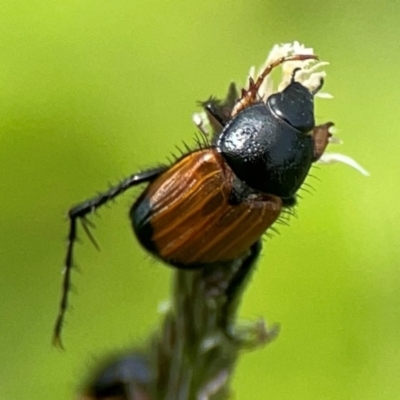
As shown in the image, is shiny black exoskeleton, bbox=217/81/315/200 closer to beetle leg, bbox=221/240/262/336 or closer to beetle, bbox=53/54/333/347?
beetle, bbox=53/54/333/347

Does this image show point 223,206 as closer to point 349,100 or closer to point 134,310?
point 134,310

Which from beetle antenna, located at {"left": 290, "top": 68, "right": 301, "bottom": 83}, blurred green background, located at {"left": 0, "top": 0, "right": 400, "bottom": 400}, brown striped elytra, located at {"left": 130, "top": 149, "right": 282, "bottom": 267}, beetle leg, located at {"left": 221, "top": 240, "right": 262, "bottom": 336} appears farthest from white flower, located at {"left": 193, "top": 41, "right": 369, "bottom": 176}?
blurred green background, located at {"left": 0, "top": 0, "right": 400, "bottom": 400}

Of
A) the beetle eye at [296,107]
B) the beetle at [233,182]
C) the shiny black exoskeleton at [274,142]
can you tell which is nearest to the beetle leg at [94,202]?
the beetle at [233,182]

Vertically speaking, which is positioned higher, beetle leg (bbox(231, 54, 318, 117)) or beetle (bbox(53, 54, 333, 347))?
beetle leg (bbox(231, 54, 318, 117))

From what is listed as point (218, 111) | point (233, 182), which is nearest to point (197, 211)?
point (233, 182)

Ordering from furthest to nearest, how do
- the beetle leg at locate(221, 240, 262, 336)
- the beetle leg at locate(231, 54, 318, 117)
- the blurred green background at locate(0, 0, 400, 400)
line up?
the blurred green background at locate(0, 0, 400, 400)
the beetle leg at locate(231, 54, 318, 117)
the beetle leg at locate(221, 240, 262, 336)
